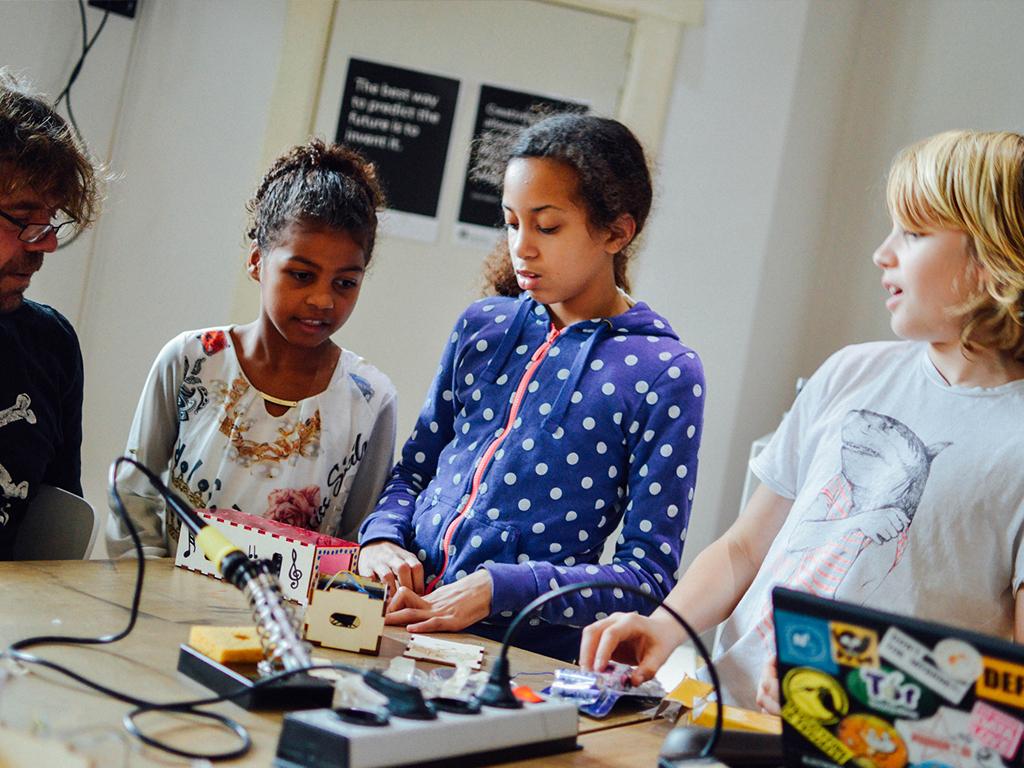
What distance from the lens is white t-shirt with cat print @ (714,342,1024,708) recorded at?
121cm

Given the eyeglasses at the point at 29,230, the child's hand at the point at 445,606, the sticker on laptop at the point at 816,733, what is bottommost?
the child's hand at the point at 445,606

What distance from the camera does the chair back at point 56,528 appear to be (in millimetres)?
1565

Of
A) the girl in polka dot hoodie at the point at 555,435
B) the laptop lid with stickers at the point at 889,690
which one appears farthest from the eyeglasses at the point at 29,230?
the laptop lid with stickers at the point at 889,690

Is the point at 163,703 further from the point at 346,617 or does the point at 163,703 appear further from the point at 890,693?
the point at 890,693

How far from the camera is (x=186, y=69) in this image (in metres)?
3.07

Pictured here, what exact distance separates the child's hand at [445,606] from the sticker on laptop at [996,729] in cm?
74

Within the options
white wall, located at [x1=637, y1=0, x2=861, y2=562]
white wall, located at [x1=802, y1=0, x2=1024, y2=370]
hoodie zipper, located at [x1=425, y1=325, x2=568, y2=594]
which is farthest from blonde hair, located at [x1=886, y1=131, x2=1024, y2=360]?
white wall, located at [x1=802, y1=0, x2=1024, y2=370]

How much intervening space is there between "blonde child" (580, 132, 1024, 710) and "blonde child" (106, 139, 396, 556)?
662 millimetres

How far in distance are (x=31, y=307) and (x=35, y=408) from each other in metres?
0.17

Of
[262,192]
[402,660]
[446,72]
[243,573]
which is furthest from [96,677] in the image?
[446,72]

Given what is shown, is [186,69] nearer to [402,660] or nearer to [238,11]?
[238,11]

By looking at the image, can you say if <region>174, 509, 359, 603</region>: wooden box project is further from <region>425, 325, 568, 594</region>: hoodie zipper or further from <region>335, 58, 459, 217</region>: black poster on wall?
<region>335, 58, 459, 217</region>: black poster on wall

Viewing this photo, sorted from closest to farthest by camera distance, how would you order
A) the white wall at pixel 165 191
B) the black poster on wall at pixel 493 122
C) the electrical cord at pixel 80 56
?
the electrical cord at pixel 80 56 < the white wall at pixel 165 191 < the black poster on wall at pixel 493 122

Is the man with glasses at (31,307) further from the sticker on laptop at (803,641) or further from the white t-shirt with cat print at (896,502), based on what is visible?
the sticker on laptop at (803,641)
